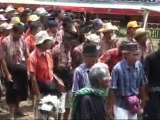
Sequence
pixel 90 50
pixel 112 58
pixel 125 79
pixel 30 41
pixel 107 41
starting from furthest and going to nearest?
1. pixel 30 41
2. pixel 107 41
3. pixel 112 58
4. pixel 125 79
5. pixel 90 50

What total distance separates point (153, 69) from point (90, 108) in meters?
1.55

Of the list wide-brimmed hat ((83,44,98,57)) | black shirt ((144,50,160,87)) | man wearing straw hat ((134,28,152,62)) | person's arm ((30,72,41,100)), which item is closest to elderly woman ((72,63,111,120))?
wide-brimmed hat ((83,44,98,57))

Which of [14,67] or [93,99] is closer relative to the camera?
[93,99]

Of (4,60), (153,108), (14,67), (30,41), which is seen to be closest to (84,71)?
(153,108)

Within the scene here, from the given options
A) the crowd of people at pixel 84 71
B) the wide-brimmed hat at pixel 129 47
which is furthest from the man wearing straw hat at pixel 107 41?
the wide-brimmed hat at pixel 129 47

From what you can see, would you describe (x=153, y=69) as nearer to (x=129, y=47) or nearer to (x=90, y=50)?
(x=129, y=47)

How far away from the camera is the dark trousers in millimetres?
6426

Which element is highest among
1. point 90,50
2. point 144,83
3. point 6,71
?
point 90,50

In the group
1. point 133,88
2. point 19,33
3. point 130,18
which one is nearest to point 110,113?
point 133,88

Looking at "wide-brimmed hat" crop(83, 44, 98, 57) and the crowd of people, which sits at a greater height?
"wide-brimmed hat" crop(83, 44, 98, 57)

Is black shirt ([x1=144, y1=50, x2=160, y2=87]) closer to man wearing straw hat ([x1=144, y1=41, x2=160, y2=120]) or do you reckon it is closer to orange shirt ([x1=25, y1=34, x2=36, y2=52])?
man wearing straw hat ([x1=144, y1=41, x2=160, y2=120])

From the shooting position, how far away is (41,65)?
285 inches

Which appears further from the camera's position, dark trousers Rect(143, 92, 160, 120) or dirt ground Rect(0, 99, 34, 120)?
dirt ground Rect(0, 99, 34, 120)

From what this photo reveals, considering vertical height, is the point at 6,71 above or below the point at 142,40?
below
